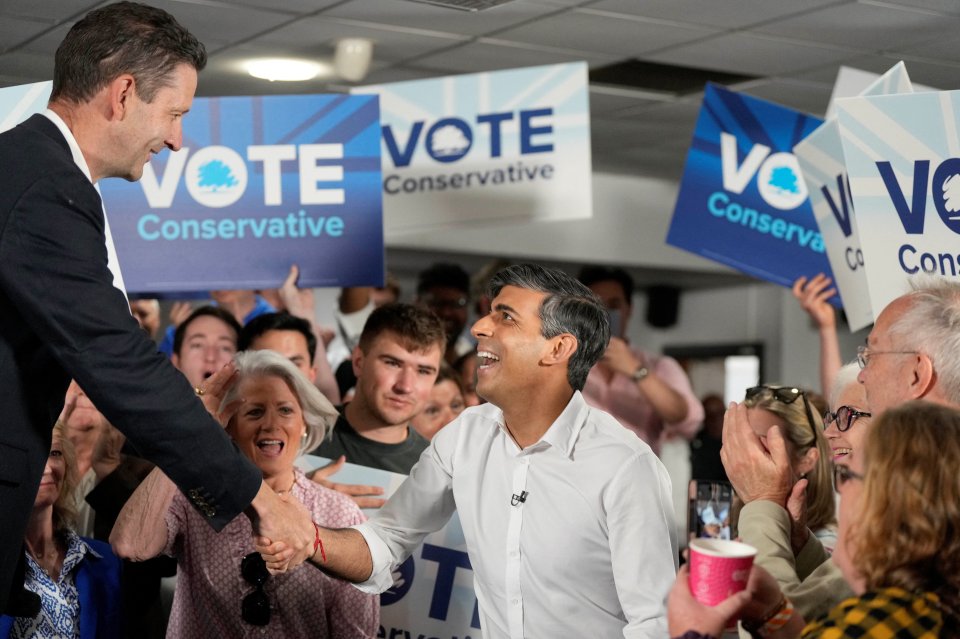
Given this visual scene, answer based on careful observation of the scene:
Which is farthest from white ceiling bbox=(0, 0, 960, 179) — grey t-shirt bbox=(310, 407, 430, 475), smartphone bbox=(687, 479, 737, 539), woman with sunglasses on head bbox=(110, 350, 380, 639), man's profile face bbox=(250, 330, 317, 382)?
woman with sunglasses on head bbox=(110, 350, 380, 639)

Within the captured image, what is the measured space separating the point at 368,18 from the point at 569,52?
1129 mm

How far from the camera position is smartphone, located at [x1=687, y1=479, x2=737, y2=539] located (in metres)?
3.51

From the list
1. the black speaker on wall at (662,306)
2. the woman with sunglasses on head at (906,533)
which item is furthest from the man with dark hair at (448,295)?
the black speaker on wall at (662,306)

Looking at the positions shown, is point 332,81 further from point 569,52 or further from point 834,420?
point 834,420

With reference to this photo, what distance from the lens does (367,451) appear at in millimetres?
3928

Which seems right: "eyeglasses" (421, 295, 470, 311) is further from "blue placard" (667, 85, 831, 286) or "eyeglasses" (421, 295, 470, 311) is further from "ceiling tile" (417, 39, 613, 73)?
"blue placard" (667, 85, 831, 286)

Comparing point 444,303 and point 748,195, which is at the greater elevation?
point 748,195

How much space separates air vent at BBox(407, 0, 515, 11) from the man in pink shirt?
1.30 metres

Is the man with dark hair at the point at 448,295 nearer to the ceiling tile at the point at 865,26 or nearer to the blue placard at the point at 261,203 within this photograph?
the ceiling tile at the point at 865,26

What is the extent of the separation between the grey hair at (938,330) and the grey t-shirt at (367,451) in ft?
6.13

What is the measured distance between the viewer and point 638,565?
7.99 ft

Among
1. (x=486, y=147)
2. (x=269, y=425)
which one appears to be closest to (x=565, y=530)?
(x=269, y=425)

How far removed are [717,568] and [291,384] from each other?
1.68 m

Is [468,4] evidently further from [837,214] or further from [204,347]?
[837,214]
